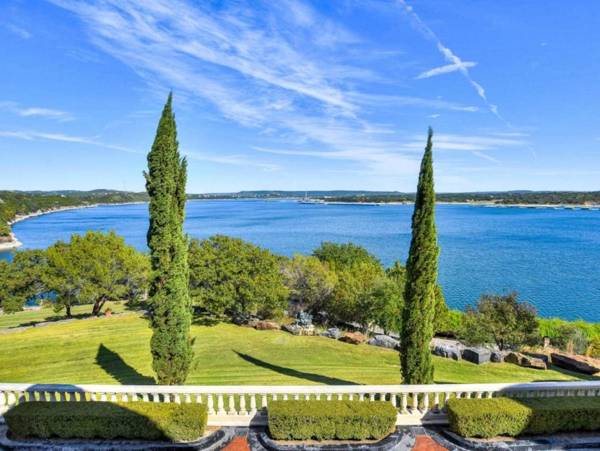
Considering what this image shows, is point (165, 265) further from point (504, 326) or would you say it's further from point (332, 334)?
point (504, 326)

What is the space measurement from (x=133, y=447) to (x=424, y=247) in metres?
8.63

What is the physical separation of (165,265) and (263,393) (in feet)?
13.9

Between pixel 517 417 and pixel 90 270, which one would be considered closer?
pixel 517 417

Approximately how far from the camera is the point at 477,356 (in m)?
16.4

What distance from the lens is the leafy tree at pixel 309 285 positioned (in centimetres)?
3031

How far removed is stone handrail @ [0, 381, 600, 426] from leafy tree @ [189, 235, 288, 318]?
528 inches

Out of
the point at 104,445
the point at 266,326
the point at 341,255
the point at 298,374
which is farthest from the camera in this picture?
the point at 341,255

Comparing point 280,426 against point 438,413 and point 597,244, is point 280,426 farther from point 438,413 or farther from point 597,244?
point 597,244

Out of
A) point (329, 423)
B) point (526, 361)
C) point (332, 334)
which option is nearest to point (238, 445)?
point (329, 423)

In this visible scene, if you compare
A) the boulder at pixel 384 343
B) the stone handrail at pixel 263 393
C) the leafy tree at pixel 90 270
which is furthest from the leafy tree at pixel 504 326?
the leafy tree at pixel 90 270

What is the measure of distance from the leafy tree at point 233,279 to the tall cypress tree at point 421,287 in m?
14.3

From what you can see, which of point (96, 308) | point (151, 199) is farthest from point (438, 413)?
point (96, 308)

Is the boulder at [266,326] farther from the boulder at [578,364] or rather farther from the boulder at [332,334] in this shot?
the boulder at [578,364]

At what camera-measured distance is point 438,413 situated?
8.84 metres
